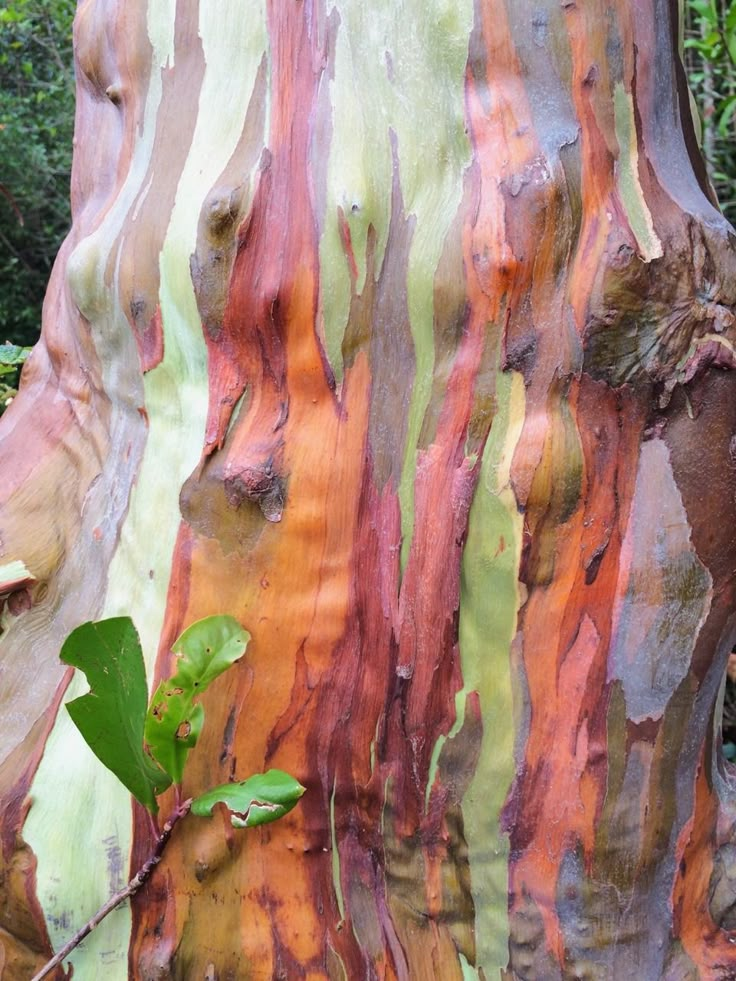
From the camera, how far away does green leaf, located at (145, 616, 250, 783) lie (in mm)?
778

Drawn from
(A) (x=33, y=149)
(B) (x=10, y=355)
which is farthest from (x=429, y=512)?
(A) (x=33, y=149)

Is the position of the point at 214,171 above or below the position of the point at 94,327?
above

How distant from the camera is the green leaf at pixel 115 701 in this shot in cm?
74

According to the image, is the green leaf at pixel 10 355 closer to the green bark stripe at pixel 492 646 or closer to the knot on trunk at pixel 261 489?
the knot on trunk at pixel 261 489

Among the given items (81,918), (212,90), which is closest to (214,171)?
(212,90)

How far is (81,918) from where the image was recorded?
0.85 m

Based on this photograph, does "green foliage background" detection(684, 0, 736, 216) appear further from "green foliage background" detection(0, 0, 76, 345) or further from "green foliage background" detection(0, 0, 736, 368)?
"green foliage background" detection(0, 0, 76, 345)

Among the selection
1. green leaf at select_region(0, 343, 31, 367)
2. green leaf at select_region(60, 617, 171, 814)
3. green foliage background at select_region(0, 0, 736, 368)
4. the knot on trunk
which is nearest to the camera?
green leaf at select_region(60, 617, 171, 814)

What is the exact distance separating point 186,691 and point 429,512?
0.90 ft

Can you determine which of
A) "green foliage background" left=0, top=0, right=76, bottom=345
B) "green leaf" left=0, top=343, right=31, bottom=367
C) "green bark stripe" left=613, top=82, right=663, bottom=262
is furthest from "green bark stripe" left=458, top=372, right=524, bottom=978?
"green foliage background" left=0, top=0, right=76, bottom=345

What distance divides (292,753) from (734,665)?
1.21 metres

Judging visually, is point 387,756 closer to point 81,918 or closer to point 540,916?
point 540,916

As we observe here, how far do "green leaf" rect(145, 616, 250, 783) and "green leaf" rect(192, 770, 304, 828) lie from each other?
38 mm

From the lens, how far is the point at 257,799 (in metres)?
0.77
